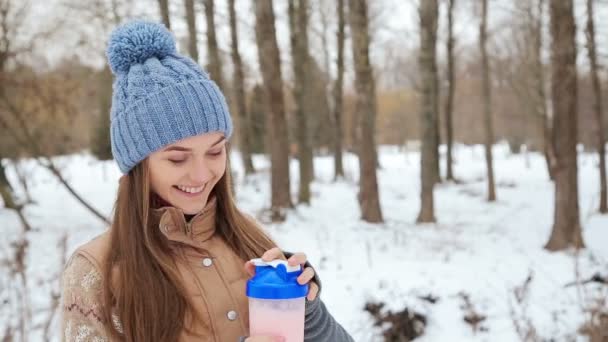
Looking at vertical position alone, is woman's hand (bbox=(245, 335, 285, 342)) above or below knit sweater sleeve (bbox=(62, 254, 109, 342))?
below

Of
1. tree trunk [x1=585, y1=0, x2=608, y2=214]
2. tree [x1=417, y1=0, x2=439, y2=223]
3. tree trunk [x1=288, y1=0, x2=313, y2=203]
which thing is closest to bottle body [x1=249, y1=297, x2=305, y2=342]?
tree [x1=417, y1=0, x2=439, y2=223]

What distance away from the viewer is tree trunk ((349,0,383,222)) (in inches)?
383

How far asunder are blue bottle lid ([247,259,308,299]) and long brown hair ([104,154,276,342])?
288 millimetres

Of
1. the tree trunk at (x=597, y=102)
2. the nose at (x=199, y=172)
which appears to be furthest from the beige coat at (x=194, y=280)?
the tree trunk at (x=597, y=102)

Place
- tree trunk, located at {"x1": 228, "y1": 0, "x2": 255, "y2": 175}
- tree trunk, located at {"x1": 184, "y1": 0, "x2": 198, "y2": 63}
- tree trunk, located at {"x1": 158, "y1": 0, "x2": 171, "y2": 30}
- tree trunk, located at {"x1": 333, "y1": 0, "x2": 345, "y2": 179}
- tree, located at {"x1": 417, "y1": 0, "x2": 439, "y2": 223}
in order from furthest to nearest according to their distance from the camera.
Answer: tree trunk, located at {"x1": 333, "y1": 0, "x2": 345, "y2": 179} < tree trunk, located at {"x1": 228, "y1": 0, "x2": 255, "y2": 175} < tree trunk, located at {"x1": 184, "y1": 0, "x2": 198, "y2": 63} < tree, located at {"x1": 417, "y1": 0, "x2": 439, "y2": 223} < tree trunk, located at {"x1": 158, "y1": 0, "x2": 171, "y2": 30}

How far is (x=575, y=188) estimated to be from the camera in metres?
7.57

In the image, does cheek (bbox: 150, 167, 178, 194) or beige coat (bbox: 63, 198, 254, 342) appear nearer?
beige coat (bbox: 63, 198, 254, 342)

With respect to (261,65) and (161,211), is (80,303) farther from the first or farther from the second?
(261,65)

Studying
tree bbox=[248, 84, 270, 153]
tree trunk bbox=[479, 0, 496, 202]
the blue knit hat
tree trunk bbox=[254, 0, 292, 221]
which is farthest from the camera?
tree bbox=[248, 84, 270, 153]

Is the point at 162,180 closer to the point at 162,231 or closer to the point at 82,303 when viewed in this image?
the point at 162,231

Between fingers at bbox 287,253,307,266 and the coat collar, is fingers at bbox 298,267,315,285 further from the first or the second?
the coat collar

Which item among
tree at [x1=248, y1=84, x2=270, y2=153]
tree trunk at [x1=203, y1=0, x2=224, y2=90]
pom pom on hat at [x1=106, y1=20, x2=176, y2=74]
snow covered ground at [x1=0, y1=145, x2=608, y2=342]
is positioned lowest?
snow covered ground at [x1=0, y1=145, x2=608, y2=342]

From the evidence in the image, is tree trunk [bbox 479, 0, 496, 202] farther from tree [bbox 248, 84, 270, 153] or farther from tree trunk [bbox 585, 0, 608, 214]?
tree [bbox 248, 84, 270, 153]

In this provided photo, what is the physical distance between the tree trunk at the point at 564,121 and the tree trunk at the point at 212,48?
691 cm
